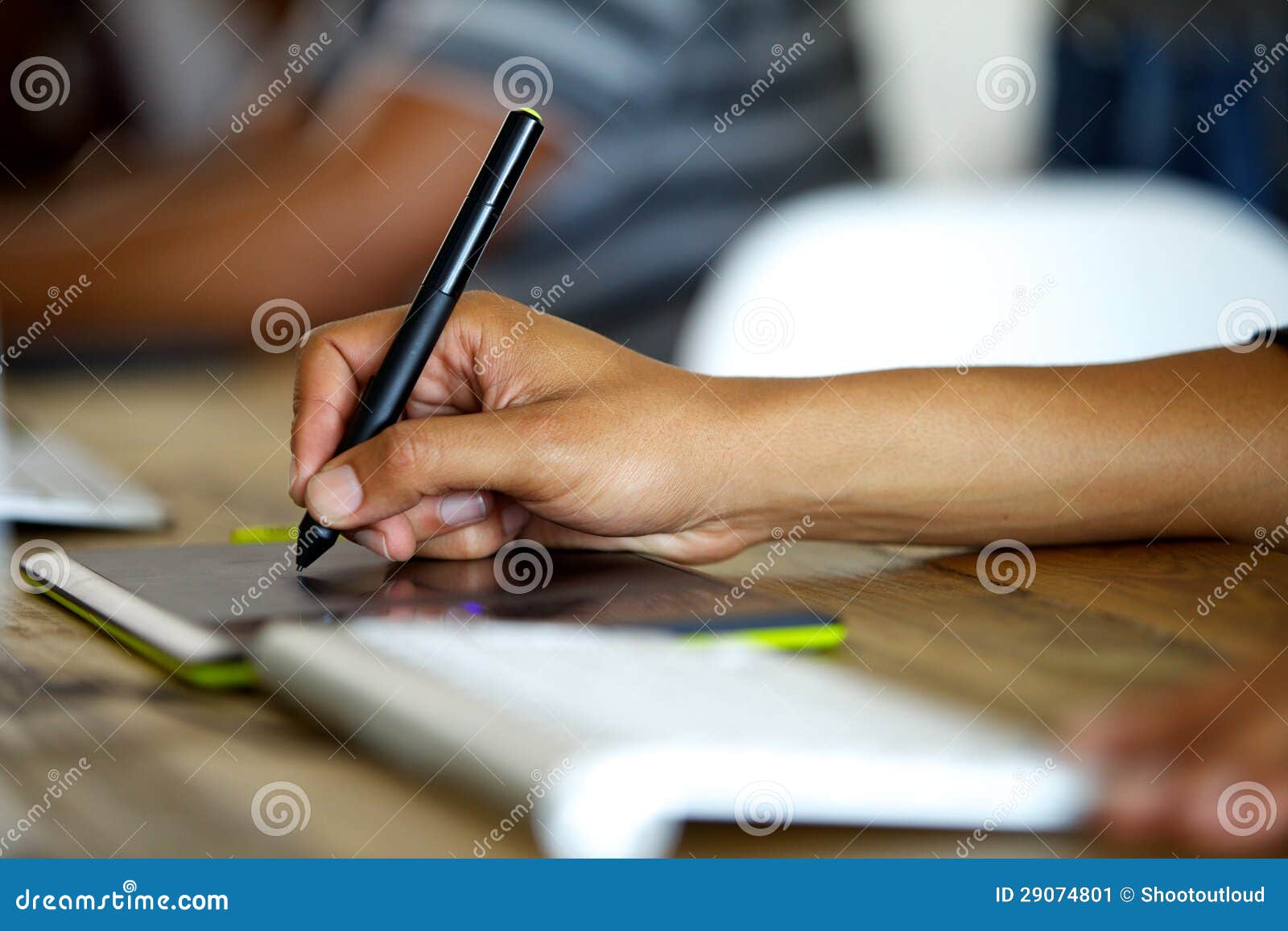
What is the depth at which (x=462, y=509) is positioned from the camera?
0.79 metres

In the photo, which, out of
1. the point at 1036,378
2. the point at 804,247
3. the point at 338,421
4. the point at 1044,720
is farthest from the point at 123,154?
the point at 1044,720

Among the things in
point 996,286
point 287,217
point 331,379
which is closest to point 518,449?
point 331,379

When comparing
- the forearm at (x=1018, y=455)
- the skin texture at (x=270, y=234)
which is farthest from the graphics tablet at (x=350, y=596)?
the skin texture at (x=270, y=234)

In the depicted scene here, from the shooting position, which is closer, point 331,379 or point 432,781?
point 432,781

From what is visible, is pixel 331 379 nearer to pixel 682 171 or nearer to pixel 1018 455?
pixel 1018 455

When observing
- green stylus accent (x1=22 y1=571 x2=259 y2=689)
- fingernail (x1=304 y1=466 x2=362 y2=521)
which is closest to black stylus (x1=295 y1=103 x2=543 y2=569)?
fingernail (x1=304 y1=466 x2=362 y2=521)

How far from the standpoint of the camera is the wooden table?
0.38 meters

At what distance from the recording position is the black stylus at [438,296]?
2.37 ft

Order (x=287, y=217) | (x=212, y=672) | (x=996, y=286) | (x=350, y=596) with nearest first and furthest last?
(x=212, y=672)
(x=350, y=596)
(x=996, y=286)
(x=287, y=217)

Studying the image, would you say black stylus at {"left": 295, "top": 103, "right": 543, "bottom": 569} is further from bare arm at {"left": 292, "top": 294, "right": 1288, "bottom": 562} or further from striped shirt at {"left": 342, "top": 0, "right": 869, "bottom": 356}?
striped shirt at {"left": 342, "top": 0, "right": 869, "bottom": 356}

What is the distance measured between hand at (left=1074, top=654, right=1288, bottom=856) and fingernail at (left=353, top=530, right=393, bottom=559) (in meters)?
0.45

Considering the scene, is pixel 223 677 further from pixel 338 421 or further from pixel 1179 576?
pixel 1179 576

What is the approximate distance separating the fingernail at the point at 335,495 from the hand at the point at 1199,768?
430mm

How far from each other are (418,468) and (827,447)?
0.86ft
